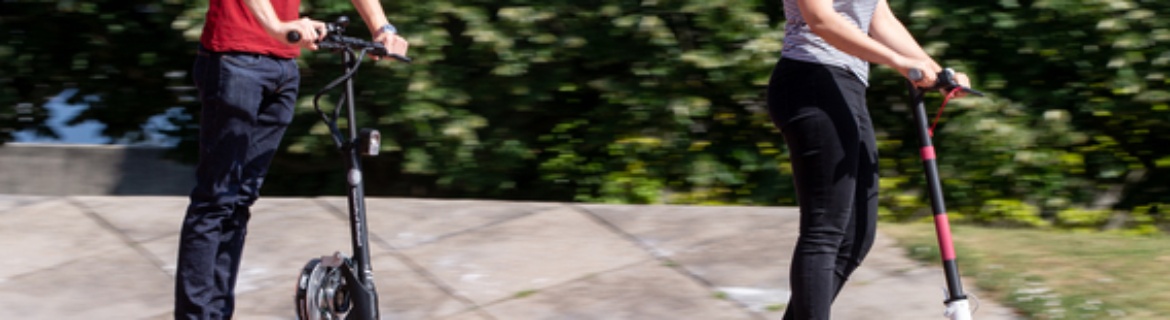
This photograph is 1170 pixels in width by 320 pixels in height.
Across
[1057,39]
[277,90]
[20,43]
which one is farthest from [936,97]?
→ [20,43]

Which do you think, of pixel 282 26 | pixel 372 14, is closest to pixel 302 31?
pixel 282 26

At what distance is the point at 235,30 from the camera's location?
4.12 metres

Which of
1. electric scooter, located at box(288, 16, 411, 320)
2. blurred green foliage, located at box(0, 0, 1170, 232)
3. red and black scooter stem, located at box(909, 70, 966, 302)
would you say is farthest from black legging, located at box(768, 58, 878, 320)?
blurred green foliage, located at box(0, 0, 1170, 232)

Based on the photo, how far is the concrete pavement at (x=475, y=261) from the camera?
509cm

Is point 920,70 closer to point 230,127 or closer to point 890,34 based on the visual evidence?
point 890,34

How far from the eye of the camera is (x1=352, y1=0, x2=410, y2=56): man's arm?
4117 millimetres

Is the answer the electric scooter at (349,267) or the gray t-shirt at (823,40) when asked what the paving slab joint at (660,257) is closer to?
the gray t-shirt at (823,40)

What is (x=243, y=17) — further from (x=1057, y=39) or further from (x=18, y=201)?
(x=1057, y=39)

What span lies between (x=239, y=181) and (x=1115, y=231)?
4.09 meters

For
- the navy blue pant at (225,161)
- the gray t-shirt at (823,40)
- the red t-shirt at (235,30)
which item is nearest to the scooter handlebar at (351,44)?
the red t-shirt at (235,30)

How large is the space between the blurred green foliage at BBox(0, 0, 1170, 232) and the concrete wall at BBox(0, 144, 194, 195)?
48cm

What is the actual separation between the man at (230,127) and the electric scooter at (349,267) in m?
0.18

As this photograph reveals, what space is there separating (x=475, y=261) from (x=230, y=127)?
1.64 m

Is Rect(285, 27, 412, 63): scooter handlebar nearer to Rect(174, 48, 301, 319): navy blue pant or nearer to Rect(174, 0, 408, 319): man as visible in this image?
Rect(174, 0, 408, 319): man
